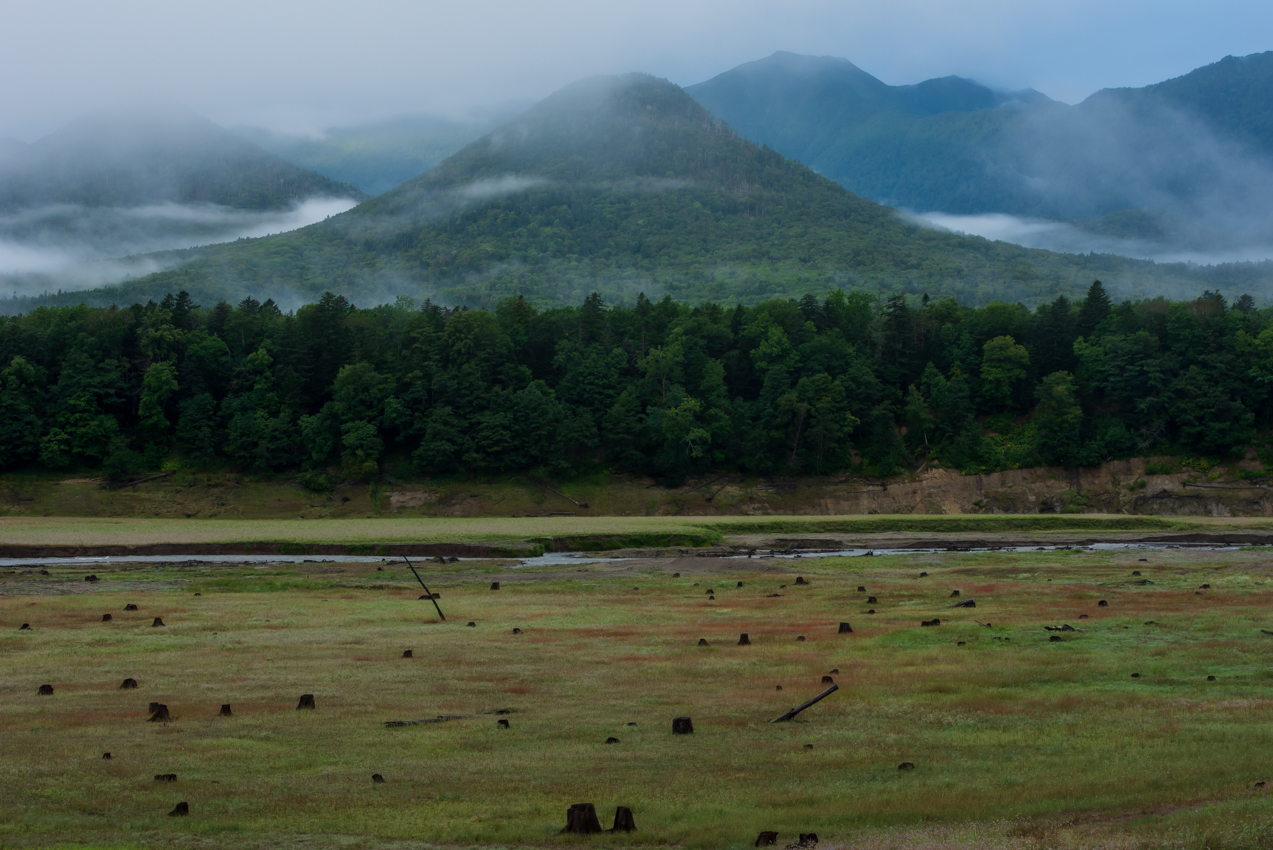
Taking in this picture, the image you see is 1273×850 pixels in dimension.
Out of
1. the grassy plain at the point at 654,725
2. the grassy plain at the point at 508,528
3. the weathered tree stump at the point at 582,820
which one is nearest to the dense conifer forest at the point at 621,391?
the grassy plain at the point at 508,528

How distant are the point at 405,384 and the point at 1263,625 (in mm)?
106925

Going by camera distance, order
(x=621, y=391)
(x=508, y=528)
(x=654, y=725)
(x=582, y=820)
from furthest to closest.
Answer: (x=621, y=391) → (x=508, y=528) → (x=654, y=725) → (x=582, y=820)

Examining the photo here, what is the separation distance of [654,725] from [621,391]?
109 meters

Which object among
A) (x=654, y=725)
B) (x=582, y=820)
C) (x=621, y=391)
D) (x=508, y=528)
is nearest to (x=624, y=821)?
(x=582, y=820)

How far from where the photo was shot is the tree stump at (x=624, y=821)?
12570mm

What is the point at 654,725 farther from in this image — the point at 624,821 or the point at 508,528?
the point at 508,528

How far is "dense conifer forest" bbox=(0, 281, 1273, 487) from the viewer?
116375 millimetres

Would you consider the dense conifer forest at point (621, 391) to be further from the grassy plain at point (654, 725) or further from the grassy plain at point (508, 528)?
the grassy plain at point (654, 725)

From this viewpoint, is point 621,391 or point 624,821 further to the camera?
point 621,391

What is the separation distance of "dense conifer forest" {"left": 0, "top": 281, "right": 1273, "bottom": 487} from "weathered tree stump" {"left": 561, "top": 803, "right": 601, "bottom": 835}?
103214 millimetres

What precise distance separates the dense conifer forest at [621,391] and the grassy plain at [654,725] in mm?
79686

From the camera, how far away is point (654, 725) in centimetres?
1909

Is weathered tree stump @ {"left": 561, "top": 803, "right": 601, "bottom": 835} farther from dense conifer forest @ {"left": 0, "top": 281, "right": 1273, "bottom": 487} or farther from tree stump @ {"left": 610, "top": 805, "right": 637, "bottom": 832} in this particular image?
dense conifer forest @ {"left": 0, "top": 281, "right": 1273, "bottom": 487}

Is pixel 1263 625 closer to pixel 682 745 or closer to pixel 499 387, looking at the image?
pixel 682 745
